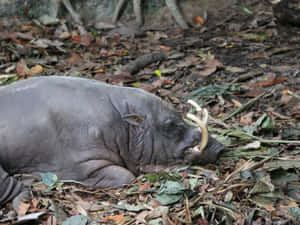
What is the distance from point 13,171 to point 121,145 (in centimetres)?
103

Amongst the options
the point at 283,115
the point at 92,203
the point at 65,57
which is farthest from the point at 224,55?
the point at 92,203

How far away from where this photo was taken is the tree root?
8.12 metres

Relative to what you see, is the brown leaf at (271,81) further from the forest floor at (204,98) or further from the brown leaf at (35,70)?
the brown leaf at (35,70)

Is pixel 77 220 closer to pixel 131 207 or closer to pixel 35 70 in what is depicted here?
pixel 131 207

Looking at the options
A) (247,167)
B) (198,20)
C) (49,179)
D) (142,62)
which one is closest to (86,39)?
(142,62)

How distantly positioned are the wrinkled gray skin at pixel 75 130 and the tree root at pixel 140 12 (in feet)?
13.7

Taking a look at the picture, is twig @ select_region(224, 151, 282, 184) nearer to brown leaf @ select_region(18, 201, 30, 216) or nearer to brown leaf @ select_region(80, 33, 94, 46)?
brown leaf @ select_region(18, 201, 30, 216)

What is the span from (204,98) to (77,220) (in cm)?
289

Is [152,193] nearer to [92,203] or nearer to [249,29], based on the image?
[92,203]

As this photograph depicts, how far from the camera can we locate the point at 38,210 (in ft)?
11.3

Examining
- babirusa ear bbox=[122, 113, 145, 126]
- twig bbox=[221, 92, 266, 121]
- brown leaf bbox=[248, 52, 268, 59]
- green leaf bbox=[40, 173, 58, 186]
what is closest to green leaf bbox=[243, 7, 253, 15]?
brown leaf bbox=[248, 52, 268, 59]

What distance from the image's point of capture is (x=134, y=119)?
4.21 metres

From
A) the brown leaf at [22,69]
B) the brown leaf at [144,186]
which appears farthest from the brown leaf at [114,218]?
the brown leaf at [22,69]

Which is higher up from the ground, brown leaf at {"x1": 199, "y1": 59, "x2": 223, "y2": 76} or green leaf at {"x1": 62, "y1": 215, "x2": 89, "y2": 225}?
brown leaf at {"x1": 199, "y1": 59, "x2": 223, "y2": 76}
